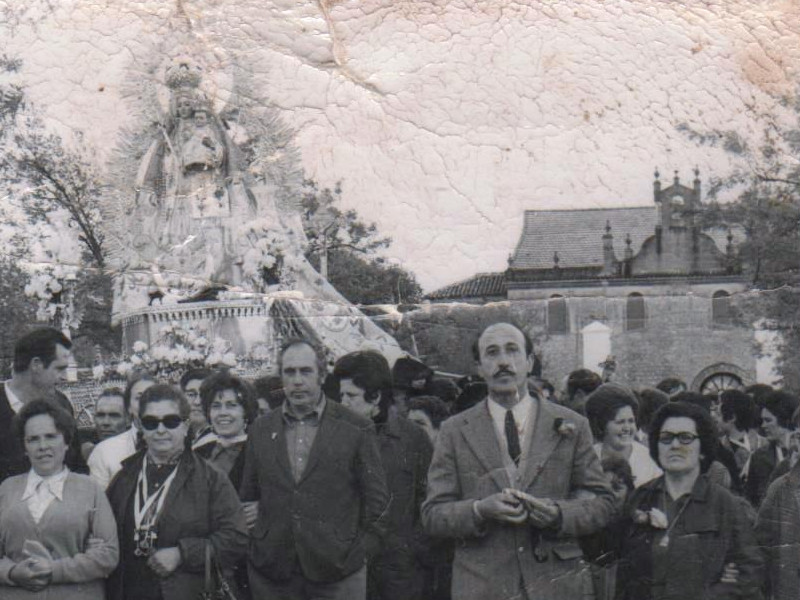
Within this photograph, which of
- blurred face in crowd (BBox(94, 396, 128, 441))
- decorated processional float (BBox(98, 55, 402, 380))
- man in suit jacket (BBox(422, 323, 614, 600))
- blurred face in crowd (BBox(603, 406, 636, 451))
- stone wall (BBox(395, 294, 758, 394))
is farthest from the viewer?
decorated processional float (BBox(98, 55, 402, 380))

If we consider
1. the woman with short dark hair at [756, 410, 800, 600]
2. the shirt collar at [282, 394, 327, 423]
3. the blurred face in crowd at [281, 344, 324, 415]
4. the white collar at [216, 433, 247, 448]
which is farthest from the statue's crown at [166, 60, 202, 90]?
the woman with short dark hair at [756, 410, 800, 600]

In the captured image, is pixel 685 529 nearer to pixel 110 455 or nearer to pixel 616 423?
pixel 616 423

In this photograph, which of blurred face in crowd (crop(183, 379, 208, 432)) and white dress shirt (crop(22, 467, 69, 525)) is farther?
blurred face in crowd (crop(183, 379, 208, 432))

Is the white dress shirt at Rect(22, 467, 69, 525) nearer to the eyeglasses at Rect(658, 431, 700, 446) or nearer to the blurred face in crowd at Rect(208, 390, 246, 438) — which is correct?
the blurred face in crowd at Rect(208, 390, 246, 438)

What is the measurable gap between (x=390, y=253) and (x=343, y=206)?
387 mm

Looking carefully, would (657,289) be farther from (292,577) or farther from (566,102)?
(292,577)

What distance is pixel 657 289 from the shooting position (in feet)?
20.8

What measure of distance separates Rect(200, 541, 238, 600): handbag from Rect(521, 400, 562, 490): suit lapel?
118cm

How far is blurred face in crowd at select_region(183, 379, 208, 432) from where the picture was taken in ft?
17.9

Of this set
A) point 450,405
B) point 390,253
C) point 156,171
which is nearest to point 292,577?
point 450,405

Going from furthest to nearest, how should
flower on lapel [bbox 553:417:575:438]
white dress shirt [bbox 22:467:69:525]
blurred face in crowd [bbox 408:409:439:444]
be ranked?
blurred face in crowd [bbox 408:409:439:444]
white dress shirt [bbox 22:467:69:525]
flower on lapel [bbox 553:417:575:438]

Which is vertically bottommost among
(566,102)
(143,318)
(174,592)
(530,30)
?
(174,592)

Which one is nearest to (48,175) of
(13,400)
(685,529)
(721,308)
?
(13,400)

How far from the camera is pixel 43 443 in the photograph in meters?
4.21
